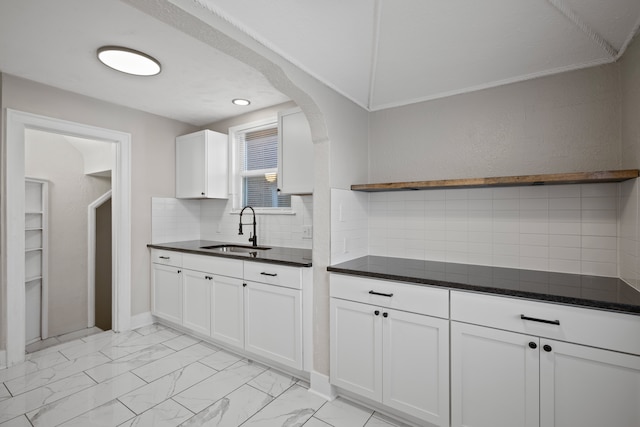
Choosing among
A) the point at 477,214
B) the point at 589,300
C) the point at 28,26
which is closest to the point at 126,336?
the point at 28,26

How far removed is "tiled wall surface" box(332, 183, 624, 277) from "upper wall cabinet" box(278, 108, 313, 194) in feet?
1.67

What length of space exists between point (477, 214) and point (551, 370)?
103cm

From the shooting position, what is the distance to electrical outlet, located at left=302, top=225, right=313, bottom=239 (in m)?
3.01

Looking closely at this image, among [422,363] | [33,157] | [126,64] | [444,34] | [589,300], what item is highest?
[126,64]

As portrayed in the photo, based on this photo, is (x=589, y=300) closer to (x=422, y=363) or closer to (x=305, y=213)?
(x=422, y=363)

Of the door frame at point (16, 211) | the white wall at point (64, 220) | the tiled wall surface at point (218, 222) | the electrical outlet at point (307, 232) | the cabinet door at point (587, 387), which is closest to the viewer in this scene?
the cabinet door at point (587, 387)

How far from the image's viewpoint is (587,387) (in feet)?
4.50

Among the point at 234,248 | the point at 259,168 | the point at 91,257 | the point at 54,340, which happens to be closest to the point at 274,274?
the point at 234,248

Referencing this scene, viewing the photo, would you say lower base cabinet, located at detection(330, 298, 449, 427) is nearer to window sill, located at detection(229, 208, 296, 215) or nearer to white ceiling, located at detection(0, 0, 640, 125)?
window sill, located at detection(229, 208, 296, 215)

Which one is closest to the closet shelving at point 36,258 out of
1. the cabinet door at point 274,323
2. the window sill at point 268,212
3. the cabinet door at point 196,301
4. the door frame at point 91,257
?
the door frame at point 91,257

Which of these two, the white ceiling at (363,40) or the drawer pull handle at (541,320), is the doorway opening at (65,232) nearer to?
the white ceiling at (363,40)

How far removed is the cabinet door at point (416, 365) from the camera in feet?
5.58

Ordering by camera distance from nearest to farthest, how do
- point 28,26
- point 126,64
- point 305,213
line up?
1. point 28,26
2. point 126,64
3. point 305,213

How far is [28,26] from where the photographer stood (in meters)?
1.90
